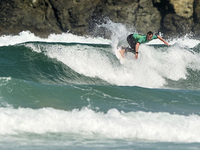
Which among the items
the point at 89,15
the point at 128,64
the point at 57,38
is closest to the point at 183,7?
the point at 89,15

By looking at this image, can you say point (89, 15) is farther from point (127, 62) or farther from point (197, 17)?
point (127, 62)

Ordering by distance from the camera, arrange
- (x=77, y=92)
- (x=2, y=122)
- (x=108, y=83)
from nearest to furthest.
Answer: (x=2, y=122) → (x=77, y=92) → (x=108, y=83)

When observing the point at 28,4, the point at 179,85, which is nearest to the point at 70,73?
the point at 179,85

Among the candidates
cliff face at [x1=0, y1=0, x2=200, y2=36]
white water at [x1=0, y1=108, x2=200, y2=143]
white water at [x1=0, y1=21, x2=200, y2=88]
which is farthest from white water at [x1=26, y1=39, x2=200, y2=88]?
cliff face at [x1=0, y1=0, x2=200, y2=36]

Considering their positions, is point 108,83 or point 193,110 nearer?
point 193,110

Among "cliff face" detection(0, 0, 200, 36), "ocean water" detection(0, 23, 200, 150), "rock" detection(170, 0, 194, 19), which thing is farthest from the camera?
"rock" detection(170, 0, 194, 19)

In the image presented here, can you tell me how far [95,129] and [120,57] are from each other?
18.6 ft

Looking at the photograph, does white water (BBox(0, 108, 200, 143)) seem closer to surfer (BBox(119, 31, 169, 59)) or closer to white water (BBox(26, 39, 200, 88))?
surfer (BBox(119, 31, 169, 59))

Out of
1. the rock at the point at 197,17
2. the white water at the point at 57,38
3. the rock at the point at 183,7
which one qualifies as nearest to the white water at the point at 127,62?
the white water at the point at 57,38

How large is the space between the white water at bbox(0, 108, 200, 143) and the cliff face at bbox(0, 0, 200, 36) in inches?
1056

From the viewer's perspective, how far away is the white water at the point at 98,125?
19.6 feet

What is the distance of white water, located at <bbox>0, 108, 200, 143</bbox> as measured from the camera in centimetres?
596

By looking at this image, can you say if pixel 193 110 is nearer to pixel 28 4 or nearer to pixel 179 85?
pixel 179 85

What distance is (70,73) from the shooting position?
1160cm
